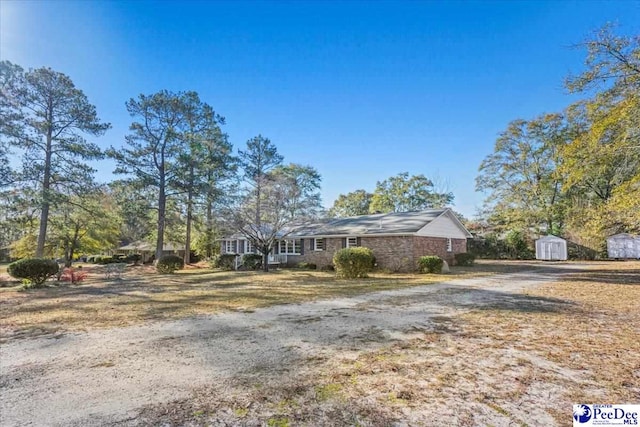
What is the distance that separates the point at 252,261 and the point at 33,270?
12.4m

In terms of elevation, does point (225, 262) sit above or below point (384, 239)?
below

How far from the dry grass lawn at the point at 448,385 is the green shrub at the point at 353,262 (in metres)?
9.63

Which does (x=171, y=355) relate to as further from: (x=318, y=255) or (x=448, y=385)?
(x=318, y=255)

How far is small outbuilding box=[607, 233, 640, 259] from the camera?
29.2 metres

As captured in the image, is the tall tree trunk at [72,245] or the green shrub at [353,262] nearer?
the green shrub at [353,262]

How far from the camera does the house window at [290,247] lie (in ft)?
81.1

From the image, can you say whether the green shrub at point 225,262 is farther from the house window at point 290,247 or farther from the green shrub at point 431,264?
the green shrub at point 431,264

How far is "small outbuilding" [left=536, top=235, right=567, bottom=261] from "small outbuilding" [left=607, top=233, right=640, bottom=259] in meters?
3.94

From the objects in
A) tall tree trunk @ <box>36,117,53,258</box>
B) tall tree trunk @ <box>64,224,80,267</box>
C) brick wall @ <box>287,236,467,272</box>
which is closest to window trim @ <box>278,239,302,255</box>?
brick wall @ <box>287,236,467,272</box>

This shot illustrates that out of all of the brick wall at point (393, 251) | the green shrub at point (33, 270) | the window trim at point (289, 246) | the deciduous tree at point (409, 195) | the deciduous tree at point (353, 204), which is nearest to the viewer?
the green shrub at point (33, 270)

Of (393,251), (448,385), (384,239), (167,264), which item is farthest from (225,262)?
(448,385)

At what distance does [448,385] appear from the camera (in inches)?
131

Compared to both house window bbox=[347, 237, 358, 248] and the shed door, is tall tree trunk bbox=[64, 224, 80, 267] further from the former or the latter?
the shed door

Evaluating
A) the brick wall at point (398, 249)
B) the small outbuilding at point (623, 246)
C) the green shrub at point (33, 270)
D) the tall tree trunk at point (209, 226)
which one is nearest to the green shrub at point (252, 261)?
the tall tree trunk at point (209, 226)
